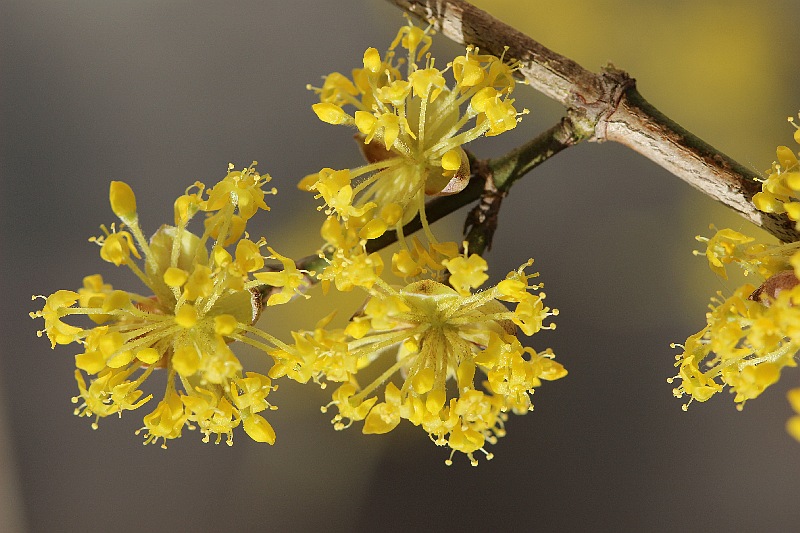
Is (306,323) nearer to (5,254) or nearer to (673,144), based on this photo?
(5,254)

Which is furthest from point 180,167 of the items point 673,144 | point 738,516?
point 738,516

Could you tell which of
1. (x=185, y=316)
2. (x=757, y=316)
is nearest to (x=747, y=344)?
(x=757, y=316)

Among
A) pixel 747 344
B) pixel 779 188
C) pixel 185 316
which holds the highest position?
pixel 779 188

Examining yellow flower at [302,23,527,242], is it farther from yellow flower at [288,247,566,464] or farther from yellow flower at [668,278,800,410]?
yellow flower at [668,278,800,410]

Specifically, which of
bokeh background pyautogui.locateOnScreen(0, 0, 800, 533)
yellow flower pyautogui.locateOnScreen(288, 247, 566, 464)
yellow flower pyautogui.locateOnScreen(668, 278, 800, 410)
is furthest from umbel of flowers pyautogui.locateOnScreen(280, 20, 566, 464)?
bokeh background pyautogui.locateOnScreen(0, 0, 800, 533)

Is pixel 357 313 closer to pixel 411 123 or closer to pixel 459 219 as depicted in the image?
pixel 411 123

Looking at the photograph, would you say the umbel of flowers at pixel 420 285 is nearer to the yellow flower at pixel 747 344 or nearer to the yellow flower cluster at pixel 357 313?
the yellow flower cluster at pixel 357 313
